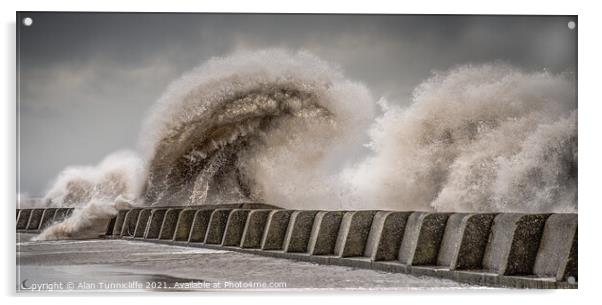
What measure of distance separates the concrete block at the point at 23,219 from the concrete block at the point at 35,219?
0.08 feet

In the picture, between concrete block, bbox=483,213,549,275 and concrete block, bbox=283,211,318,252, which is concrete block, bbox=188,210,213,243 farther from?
concrete block, bbox=483,213,549,275

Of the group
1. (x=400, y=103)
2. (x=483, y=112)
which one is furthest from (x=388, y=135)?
(x=483, y=112)

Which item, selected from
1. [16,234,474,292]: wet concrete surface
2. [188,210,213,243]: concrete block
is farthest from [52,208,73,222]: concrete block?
[188,210,213,243]: concrete block

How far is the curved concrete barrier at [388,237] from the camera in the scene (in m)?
4.92

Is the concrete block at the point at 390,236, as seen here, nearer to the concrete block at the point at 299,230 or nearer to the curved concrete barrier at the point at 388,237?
the curved concrete barrier at the point at 388,237

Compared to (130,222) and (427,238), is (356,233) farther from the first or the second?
(130,222)

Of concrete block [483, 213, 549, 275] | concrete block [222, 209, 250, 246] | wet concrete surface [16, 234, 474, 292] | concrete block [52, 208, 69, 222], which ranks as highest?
concrete block [483, 213, 549, 275]

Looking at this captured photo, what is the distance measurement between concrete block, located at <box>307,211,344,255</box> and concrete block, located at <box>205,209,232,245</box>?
730 millimetres

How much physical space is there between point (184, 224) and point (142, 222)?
12.3 inches

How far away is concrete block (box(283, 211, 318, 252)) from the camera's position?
241 inches

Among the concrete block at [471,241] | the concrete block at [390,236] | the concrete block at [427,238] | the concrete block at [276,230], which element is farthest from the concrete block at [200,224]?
the concrete block at [471,241]

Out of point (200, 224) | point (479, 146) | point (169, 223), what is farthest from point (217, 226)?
point (479, 146)

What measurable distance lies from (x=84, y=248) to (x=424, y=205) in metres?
2.50

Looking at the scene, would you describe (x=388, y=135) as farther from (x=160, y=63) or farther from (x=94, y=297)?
(x=94, y=297)
